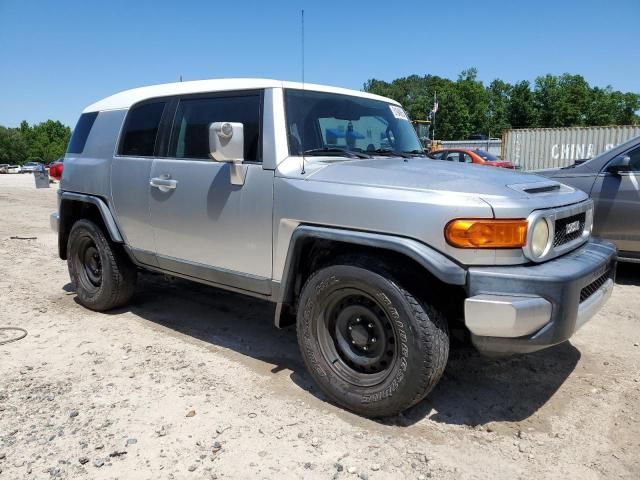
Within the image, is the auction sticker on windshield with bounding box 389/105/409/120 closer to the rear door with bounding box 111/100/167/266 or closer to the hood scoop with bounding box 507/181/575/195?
the hood scoop with bounding box 507/181/575/195

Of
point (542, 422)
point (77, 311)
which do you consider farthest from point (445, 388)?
point (77, 311)

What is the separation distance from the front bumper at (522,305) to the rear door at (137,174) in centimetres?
275

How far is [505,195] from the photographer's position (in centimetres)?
267

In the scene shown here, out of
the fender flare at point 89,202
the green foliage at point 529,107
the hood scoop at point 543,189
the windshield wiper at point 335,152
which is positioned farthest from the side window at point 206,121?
the green foliage at point 529,107

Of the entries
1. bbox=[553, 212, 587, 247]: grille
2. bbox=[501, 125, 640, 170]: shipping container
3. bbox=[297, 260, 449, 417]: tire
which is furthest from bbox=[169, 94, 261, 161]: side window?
bbox=[501, 125, 640, 170]: shipping container

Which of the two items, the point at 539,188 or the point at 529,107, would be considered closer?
the point at 539,188

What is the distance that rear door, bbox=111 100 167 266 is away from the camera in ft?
13.8

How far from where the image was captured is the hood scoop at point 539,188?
9.43ft

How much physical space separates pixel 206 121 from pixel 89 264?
221cm

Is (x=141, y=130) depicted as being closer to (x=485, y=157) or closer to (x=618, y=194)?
(x=618, y=194)

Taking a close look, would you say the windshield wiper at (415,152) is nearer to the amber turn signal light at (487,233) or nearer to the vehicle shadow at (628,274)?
the amber turn signal light at (487,233)

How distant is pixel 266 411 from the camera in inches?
122

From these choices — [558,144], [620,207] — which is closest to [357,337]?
[620,207]

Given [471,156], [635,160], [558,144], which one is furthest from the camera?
[558,144]
